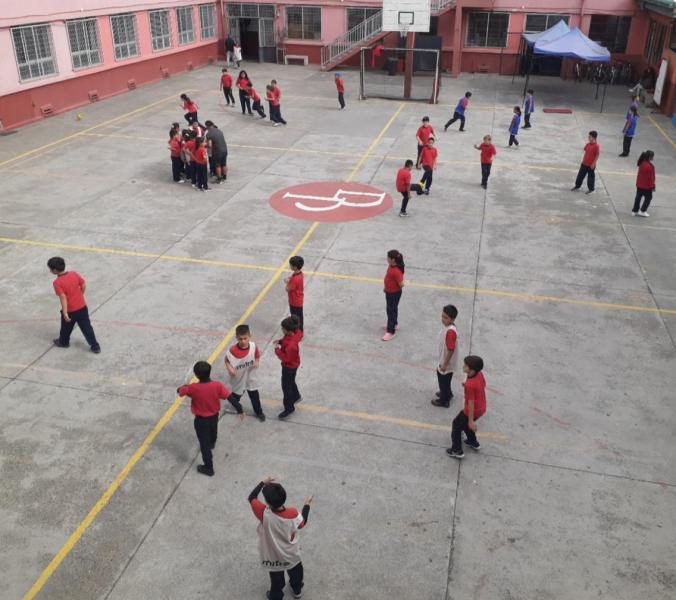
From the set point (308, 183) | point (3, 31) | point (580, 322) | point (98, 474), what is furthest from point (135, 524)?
point (3, 31)

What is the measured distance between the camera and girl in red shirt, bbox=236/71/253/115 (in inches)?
893

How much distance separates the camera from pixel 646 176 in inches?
558

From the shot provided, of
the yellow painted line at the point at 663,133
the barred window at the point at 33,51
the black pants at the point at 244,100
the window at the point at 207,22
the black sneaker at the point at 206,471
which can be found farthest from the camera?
the window at the point at 207,22

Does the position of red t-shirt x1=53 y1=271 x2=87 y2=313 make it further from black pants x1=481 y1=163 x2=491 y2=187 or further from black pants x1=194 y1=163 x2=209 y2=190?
black pants x1=481 y1=163 x2=491 y2=187

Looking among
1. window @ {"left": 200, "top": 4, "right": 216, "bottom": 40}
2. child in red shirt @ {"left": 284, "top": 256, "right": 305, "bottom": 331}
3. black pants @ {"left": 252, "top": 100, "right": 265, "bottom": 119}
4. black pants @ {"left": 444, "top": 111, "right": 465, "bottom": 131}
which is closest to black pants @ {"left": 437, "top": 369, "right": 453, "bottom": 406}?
child in red shirt @ {"left": 284, "top": 256, "right": 305, "bottom": 331}

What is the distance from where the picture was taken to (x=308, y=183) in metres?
16.8

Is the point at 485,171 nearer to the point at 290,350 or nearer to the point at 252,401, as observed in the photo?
the point at 290,350

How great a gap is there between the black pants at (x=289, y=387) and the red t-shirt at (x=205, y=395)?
3.86 feet

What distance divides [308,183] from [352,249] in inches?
179

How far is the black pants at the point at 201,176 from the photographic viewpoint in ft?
51.6

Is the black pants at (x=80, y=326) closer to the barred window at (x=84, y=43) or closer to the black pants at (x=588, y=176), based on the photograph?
the black pants at (x=588, y=176)

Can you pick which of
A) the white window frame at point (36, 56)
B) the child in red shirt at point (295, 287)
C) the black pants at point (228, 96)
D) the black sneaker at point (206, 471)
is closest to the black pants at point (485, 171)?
the child in red shirt at point (295, 287)

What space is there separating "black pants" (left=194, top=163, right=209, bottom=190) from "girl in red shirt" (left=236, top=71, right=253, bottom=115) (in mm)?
8214

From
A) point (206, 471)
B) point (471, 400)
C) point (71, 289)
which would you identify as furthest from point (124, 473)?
point (471, 400)
